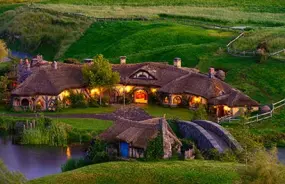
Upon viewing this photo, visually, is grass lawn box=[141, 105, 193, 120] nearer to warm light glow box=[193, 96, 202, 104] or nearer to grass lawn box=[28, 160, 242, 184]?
warm light glow box=[193, 96, 202, 104]

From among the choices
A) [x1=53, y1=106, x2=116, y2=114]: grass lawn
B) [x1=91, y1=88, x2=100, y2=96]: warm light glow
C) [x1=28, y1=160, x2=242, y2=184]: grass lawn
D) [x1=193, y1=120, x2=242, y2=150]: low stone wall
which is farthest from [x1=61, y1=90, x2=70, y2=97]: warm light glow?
[x1=28, y1=160, x2=242, y2=184]: grass lawn

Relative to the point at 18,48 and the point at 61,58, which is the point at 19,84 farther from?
the point at 18,48

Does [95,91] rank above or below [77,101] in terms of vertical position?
above

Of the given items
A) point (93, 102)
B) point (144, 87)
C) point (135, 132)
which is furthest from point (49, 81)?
point (135, 132)

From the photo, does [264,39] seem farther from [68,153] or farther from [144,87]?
[68,153]

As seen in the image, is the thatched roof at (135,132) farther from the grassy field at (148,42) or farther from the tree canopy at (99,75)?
the grassy field at (148,42)

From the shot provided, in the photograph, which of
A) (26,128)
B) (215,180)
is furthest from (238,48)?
(215,180)
